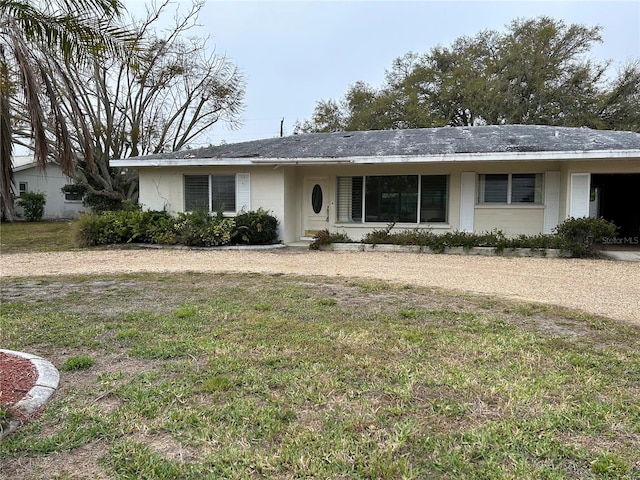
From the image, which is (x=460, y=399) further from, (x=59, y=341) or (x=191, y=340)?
→ (x=59, y=341)

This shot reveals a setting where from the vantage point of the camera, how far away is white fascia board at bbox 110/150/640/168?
34.1ft

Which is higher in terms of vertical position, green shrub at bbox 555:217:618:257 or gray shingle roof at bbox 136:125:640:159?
gray shingle roof at bbox 136:125:640:159

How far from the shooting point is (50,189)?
84.9ft

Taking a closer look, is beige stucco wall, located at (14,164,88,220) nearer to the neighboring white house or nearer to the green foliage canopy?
the neighboring white house

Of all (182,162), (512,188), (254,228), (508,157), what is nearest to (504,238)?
(512,188)

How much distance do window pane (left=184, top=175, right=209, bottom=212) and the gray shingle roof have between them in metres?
0.69

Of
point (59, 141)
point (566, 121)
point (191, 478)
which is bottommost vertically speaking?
point (191, 478)

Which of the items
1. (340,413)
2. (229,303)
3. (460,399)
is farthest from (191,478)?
(229,303)

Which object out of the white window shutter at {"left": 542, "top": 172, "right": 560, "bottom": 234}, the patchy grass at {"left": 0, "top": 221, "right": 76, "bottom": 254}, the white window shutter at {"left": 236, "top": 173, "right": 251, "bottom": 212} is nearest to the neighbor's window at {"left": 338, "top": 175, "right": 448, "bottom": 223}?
the white window shutter at {"left": 542, "top": 172, "right": 560, "bottom": 234}

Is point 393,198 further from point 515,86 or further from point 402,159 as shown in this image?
point 515,86

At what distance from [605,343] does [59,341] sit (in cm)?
510

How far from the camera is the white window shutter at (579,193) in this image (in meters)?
11.0

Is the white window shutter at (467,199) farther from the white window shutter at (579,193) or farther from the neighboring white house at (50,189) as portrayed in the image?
the neighboring white house at (50,189)

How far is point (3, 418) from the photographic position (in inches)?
106
